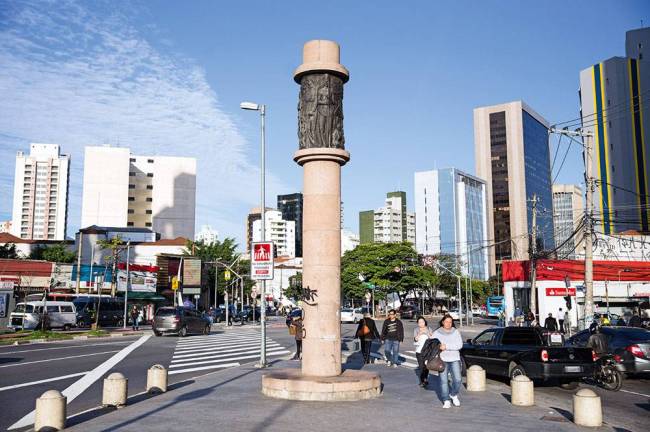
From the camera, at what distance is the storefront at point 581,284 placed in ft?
152

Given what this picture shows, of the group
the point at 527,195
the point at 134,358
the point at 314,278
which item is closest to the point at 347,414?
the point at 314,278

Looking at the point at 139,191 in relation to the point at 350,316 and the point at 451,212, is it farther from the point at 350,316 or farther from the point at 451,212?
the point at 451,212

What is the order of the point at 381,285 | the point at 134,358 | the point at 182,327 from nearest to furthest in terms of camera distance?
the point at 134,358 → the point at 182,327 → the point at 381,285

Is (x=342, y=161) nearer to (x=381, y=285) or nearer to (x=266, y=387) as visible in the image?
(x=266, y=387)

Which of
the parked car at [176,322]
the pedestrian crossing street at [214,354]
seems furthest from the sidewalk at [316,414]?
the parked car at [176,322]

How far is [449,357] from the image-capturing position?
1182cm

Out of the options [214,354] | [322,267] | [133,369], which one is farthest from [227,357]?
[322,267]

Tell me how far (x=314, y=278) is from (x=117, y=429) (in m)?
5.53

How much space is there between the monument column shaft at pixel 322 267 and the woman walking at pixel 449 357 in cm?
239

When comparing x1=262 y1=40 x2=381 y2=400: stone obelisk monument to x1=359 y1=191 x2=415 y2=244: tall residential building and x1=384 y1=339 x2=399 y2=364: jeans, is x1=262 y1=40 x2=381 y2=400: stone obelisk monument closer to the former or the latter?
x1=384 y1=339 x2=399 y2=364: jeans

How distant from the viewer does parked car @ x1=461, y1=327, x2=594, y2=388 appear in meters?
13.8

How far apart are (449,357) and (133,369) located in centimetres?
1067

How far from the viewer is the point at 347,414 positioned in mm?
10250

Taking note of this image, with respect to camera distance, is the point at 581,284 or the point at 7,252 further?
the point at 7,252
